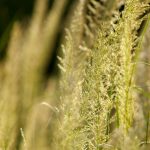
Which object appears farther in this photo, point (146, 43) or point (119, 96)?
point (146, 43)

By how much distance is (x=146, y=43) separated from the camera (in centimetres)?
221

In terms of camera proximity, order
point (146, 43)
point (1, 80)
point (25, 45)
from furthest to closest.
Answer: point (25, 45), point (1, 80), point (146, 43)

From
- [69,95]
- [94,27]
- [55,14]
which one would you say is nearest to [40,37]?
[55,14]

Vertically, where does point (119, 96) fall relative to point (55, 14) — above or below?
below

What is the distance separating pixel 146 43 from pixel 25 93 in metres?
0.62

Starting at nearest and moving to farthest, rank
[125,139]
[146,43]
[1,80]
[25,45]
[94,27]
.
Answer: [125,139]
[146,43]
[94,27]
[1,80]
[25,45]

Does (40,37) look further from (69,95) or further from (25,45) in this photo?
(69,95)

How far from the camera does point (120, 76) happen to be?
151cm

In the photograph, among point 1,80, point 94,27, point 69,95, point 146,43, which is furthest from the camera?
point 1,80

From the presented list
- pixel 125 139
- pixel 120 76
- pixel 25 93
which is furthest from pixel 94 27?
pixel 125 139

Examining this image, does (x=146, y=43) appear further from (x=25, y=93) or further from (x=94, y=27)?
(x=25, y=93)

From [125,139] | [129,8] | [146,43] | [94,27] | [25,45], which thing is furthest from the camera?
[25,45]

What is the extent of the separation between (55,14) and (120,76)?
1595mm

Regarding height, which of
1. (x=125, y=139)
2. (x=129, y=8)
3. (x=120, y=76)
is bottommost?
(x=125, y=139)
